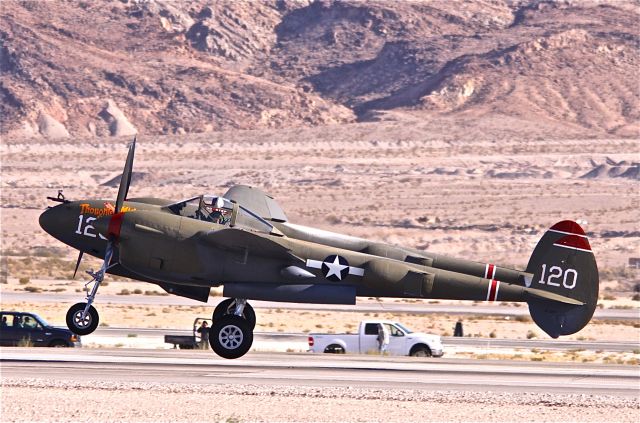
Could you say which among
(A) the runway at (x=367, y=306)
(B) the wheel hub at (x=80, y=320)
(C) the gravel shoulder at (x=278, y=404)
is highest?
(A) the runway at (x=367, y=306)

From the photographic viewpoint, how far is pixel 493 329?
2421 inches

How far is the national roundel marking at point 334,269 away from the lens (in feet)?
97.5

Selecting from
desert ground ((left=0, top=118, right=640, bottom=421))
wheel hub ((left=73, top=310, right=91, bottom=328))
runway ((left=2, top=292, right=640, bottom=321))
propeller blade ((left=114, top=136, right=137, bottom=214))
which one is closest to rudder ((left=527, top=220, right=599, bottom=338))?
propeller blade ((left=114, top=136, right=137, bottom=214))

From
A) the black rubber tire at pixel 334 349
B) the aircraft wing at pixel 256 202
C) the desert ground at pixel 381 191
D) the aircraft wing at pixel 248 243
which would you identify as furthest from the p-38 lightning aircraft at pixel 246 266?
the desert ground at pixel 381 191

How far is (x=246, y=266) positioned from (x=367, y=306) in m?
45.0

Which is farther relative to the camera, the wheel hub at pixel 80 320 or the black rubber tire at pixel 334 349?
the black rubber tire at pixel 334 349

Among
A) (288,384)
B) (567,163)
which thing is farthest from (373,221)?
(288,384)

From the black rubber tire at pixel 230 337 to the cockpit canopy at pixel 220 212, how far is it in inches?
87.2

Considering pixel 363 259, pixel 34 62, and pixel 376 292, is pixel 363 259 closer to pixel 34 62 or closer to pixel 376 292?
pixel 376 292

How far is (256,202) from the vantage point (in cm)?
3359

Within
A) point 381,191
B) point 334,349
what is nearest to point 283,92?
point 381,191

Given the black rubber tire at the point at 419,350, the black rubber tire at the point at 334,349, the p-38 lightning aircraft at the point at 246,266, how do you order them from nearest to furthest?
1. the p-38 lightning aircraft at the point at 246,266
2. the black rubber tire at the point at 419,350
3. the black rubber tire at the point at 334,349

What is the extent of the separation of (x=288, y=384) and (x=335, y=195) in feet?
330

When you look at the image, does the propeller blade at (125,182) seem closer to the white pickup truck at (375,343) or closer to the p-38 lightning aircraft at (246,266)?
the p-38 lightning aircraft at (246,266)
